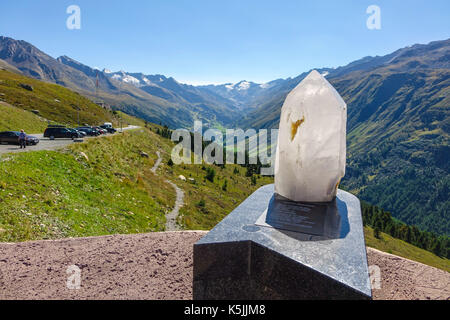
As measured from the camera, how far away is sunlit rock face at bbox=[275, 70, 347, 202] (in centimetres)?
920

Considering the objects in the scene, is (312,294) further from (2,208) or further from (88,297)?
(2,208)

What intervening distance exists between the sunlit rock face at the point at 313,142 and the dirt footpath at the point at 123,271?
11.6 ft

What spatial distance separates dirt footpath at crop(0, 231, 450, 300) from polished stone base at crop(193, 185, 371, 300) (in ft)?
5.39

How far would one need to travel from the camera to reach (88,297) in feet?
22.7

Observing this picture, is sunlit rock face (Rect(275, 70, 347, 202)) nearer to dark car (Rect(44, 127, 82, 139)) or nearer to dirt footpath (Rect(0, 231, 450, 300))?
dirt footpath (Rect(0, 231, 450, 300))

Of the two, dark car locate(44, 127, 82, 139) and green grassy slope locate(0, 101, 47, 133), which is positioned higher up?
green grassy slope locate(0, 101, 47, 133)

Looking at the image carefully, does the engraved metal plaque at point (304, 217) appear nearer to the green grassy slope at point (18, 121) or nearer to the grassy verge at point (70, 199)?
the grassy verge at point (70, 199)

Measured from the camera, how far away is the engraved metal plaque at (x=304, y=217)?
7355 mm

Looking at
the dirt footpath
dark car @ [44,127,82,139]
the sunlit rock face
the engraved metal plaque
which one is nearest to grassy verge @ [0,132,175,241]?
the dirt footpath

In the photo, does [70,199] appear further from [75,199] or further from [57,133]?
[57,133]

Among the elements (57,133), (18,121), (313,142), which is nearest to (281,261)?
(313,142)

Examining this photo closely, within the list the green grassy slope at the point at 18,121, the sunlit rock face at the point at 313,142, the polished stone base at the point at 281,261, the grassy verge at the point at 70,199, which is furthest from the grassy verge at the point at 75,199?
the green grassy slope at the point at 18,121

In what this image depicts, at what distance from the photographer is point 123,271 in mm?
8234

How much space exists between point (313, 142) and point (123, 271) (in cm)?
743
